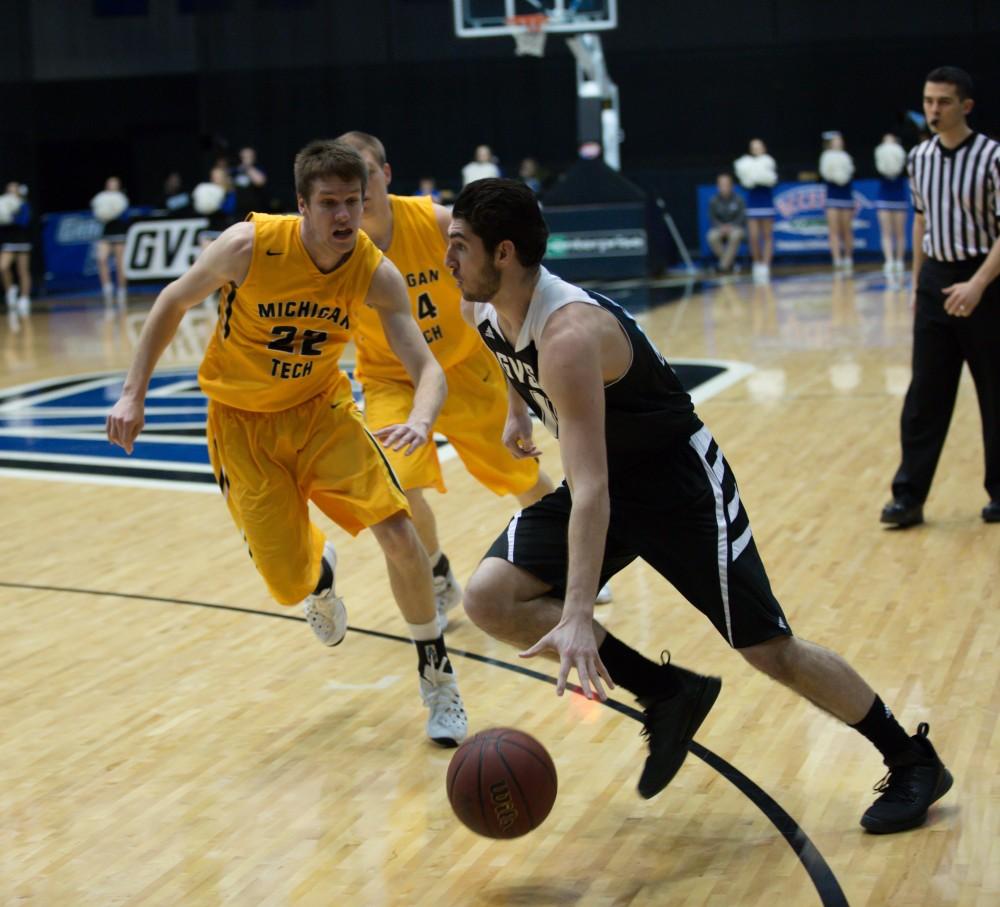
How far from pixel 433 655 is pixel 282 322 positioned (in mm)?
1096

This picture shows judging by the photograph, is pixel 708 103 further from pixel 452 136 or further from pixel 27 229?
pixel 27 229

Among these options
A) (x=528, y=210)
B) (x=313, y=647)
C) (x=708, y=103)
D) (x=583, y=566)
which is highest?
(x=708, y=103)

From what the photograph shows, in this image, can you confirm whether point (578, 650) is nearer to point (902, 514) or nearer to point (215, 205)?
point (902, 514)

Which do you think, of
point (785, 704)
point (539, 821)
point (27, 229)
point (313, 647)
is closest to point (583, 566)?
point (539, 821)

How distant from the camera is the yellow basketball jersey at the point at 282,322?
423 cm

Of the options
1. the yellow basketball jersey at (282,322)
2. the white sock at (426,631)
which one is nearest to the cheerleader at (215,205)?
the yellow basketball jersey at (282,322)

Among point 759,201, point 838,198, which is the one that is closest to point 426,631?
point 838,198

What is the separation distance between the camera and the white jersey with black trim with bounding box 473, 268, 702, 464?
127 inches

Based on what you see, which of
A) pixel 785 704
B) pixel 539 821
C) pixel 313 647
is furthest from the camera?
pixel 313 647

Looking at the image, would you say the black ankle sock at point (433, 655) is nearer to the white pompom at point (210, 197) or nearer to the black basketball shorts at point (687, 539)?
the black basketball shorts at point (687, 539)

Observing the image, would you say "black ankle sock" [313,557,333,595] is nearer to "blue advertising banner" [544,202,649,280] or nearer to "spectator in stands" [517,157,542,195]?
"blue advertising banner" [544,202,649,280]

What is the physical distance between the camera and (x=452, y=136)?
23.4 metres

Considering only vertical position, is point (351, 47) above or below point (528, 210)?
above

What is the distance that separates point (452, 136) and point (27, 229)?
6.96 metres
